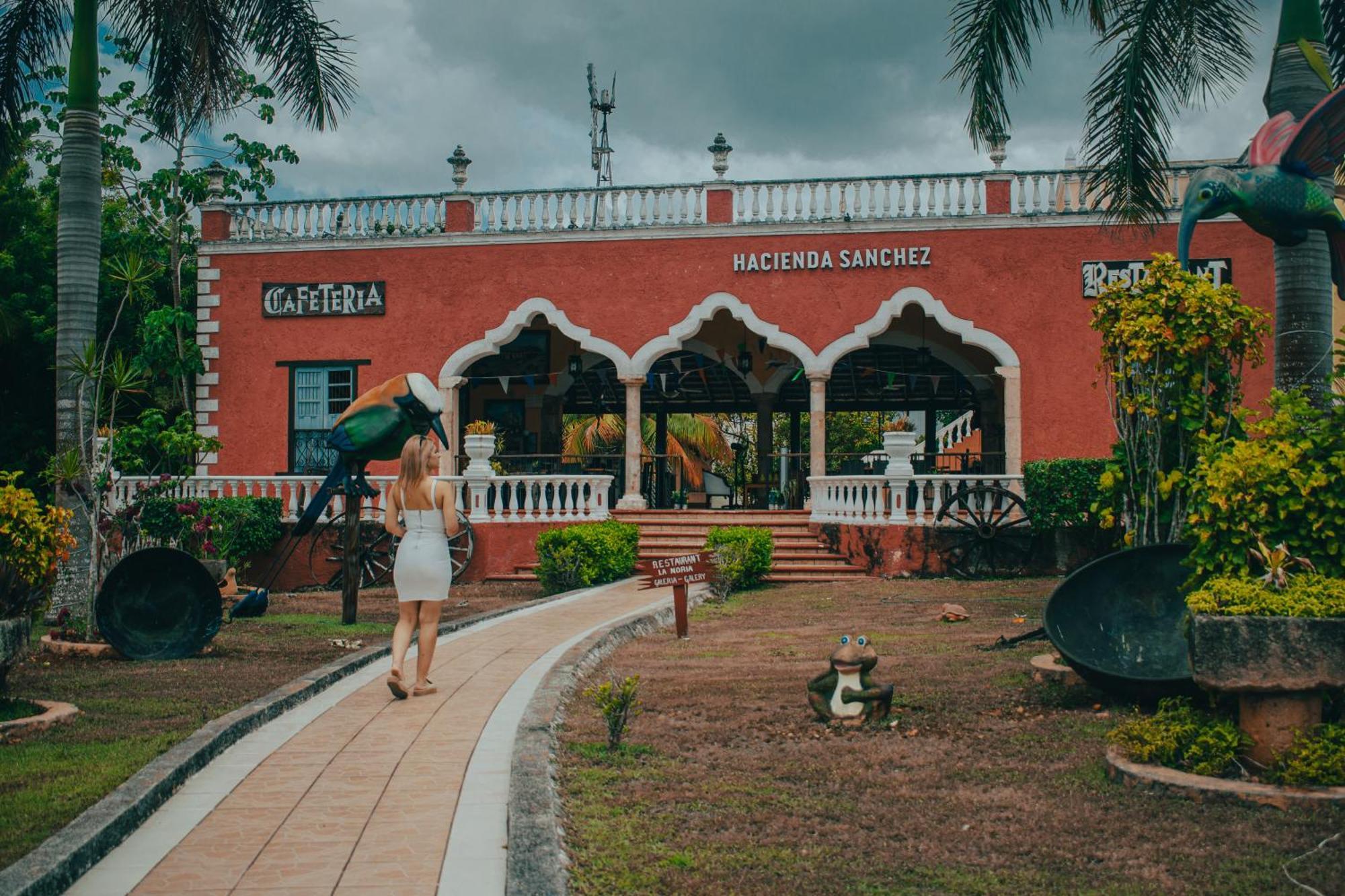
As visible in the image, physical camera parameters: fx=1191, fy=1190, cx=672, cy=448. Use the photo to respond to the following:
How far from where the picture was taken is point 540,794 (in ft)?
16.0

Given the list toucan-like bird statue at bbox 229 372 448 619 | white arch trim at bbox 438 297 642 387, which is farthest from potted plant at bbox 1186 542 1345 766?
white arch trim at bbox 438 297 642 387

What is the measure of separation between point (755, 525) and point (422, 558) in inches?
399

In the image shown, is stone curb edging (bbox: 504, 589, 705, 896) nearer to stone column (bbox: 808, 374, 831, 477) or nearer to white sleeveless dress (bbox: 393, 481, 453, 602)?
white sleeveless dress (bbox: 393, 481, 453, 602)

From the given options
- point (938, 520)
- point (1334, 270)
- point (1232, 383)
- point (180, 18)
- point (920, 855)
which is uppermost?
point (180, 18)

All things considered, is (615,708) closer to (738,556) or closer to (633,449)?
(738,556)

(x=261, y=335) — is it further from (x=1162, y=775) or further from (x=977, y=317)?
(x=1162, y=775)

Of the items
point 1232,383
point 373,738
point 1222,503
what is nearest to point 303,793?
point 373,738

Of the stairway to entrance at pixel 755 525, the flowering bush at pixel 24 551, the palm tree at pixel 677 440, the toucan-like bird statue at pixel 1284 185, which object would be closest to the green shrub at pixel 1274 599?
the toucan-like bird statue at pixel 1284 185

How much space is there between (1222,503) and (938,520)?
984 centimetres

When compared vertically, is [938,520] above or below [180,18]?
below

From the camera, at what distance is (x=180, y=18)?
472 inches

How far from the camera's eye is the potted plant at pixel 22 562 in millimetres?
6309

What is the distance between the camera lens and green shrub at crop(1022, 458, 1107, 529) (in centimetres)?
1435

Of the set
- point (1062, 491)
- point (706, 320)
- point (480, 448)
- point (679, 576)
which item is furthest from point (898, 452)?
point (679, 576)
